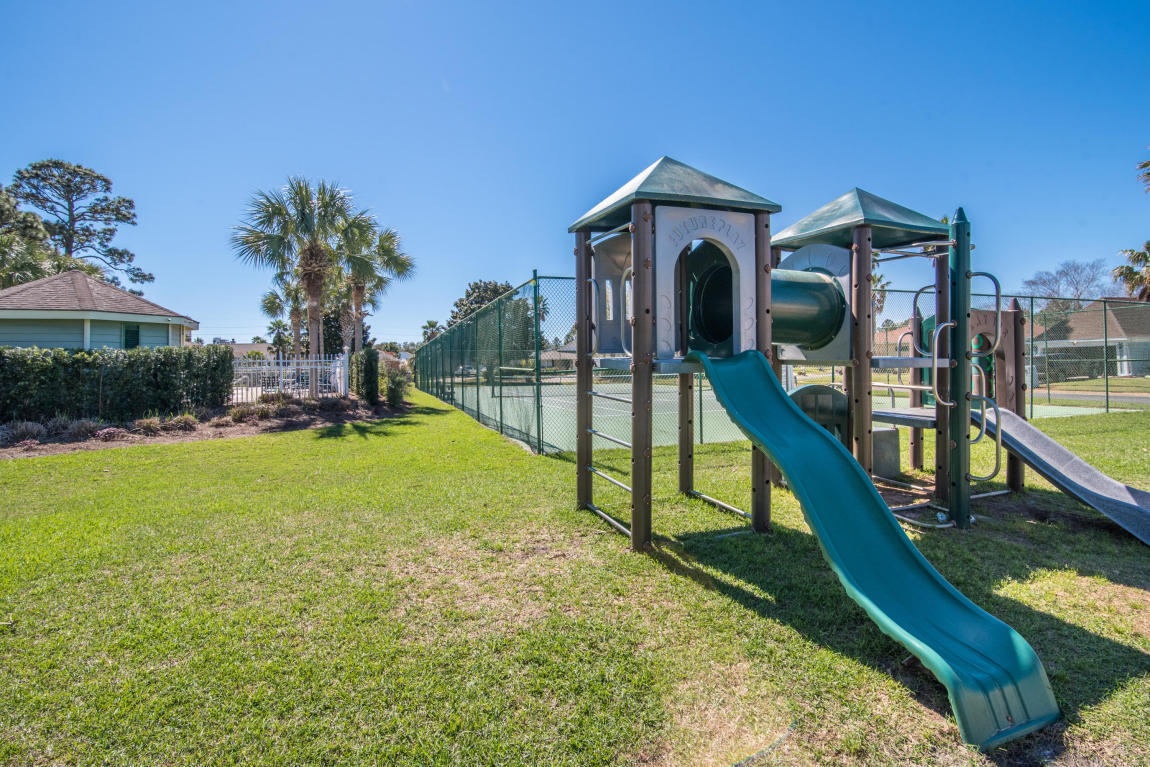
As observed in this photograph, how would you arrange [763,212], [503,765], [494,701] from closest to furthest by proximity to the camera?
[503,765]
[494,701]
[763,212]

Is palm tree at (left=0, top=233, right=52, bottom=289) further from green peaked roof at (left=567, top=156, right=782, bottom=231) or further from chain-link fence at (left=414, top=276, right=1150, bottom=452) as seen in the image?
green peaked roof at (left=567, top=156, right=782, bottom=231)

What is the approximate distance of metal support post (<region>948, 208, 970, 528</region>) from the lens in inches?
185

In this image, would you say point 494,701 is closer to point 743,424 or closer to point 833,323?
point 743,424

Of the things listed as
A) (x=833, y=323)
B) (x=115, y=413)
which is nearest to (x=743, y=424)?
(x=833, y=323)

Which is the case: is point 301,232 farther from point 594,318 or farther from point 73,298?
point 594,318

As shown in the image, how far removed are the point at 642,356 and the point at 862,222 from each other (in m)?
2.33

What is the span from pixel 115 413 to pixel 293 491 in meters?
7.49

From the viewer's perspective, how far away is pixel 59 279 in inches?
690

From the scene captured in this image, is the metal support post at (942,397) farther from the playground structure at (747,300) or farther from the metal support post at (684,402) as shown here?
the metal support post at (684,402)

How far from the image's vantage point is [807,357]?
545 centimetres

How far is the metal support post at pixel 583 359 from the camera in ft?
16.4

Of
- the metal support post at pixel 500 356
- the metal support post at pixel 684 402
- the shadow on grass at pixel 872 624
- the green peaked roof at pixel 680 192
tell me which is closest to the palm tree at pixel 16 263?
the metal support post at pixel 500 356

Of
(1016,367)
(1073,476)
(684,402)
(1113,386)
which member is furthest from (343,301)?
(1113,386)

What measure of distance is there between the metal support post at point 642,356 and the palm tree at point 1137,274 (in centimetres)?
3011
